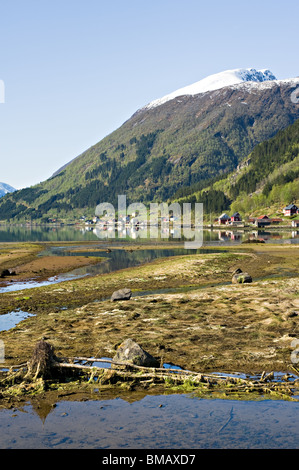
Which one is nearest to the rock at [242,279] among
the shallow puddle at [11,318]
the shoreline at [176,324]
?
the shoreline at [176,324]

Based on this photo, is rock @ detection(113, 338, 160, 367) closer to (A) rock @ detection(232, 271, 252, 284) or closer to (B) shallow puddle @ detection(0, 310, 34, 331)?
(B) shallow puddle @ detection(0, 310, 34, 331)

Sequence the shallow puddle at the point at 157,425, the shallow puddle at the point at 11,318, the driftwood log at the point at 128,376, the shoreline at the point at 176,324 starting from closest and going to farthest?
the shallow puddle at the point at 157,425 < the driftwood log at the point at 128,376 < the shoreline at the point at 176,324 < the shallow puddle at the point at 11,318

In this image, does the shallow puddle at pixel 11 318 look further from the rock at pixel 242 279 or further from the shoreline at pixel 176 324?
the rock at pixel 242 279

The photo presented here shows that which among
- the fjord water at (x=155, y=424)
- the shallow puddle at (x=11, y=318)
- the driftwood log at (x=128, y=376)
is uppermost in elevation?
the driftwood log at (x=128, y=376)

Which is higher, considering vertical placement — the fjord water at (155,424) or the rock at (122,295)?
the rock at (122,295)

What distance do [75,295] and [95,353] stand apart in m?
21.7

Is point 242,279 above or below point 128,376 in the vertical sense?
above

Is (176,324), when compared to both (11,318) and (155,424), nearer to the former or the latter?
(155,424)

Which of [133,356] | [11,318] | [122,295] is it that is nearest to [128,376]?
[133,356]

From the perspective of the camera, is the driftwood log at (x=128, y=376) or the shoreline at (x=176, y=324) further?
the shoreline at (x=176, y=324)

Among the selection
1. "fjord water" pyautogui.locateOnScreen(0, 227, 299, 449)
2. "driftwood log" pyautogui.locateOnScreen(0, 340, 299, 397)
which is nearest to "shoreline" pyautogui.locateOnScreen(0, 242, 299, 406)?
"driftwood log" pyautogui.locateOnScreen(0, 340, 299, 397)
